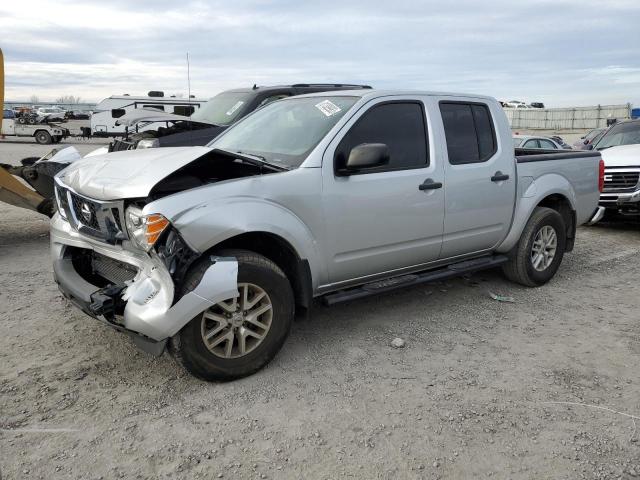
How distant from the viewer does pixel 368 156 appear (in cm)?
380

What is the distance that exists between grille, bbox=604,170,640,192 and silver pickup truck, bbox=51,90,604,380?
12.7ft

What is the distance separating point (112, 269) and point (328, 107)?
6.51 feet

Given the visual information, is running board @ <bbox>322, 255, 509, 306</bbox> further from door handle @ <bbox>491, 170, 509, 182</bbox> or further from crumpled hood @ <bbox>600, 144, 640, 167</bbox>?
crumpled hood @ <bbox>600, 144, 640, 167</bbox>

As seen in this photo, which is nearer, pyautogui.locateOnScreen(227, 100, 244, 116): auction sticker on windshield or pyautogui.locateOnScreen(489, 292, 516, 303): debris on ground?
pyautogui.locateOnScreen(489, 292, 516, 303): debris on ground

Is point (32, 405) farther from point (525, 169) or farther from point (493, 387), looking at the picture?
point (525, 169)

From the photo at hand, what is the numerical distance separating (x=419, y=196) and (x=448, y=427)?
1868 millimetres

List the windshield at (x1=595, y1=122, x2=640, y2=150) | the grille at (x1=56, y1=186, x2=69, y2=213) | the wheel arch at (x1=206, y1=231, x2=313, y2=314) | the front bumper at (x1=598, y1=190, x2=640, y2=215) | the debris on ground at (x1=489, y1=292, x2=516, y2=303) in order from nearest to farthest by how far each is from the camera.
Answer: the wheel arch at (x1=206, y1=231, x2=313, y2=314) → the grille at (x1=56, y1=186, x2=69, y2=213) → the debris on ground at (x1=489, y1=292, x2=516, y2=303) → the front bumper at (x1=598, y1=190, x2=640, y2=215) → the windshield at (x1=595, y1=122, x2=640, y2=150)

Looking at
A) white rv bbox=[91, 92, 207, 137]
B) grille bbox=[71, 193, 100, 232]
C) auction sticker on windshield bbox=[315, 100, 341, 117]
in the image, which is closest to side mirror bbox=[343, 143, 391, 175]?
auction sticker on windshield bbox=[315, 100, 341, 117]

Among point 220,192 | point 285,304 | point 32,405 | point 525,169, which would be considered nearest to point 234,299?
point 285,304

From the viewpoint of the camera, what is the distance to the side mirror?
12.5 ft

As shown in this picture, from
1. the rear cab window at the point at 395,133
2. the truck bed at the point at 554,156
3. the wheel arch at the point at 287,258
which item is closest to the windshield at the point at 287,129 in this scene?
the rear cab window at the point at 395,133

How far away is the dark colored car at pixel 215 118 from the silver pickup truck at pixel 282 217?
2.83 m

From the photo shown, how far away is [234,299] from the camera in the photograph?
342 cm

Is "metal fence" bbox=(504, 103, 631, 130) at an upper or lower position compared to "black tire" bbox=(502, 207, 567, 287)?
upper
